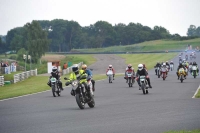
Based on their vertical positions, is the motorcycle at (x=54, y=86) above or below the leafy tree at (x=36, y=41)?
below

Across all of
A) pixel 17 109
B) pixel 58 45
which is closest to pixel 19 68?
pixel 17 109

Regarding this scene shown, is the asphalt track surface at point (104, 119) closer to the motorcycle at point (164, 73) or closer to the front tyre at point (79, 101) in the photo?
the front tyre at point (79, 101)

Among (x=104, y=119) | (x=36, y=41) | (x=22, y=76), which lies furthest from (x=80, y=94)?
(x=36, y=41)

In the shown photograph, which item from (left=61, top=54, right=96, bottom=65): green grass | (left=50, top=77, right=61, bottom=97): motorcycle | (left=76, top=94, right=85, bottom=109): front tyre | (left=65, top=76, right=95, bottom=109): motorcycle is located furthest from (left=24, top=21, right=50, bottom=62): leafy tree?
(left=76, top=94, right=85, bottom=109): front tyre

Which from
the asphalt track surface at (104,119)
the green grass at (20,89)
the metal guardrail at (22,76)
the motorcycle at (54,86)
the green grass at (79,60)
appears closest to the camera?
the asphalt track surface at (104,119)

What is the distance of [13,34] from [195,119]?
147502 millimetres

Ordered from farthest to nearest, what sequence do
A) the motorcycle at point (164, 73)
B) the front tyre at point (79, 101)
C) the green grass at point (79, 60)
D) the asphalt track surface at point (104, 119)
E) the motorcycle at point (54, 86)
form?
the green grass at point (79, 60), the motorcycle at point (164, 73), the motorcycle at point (54, 86), the front tyre at point (79, 101), the asphalt track surface at point (104, 119)

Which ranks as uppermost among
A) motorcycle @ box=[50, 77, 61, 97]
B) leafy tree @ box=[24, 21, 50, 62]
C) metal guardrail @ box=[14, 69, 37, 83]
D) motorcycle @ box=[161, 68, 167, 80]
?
leafy tree @ box=[24, 21, 50, 62]

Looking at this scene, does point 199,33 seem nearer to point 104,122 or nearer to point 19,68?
point 19,68

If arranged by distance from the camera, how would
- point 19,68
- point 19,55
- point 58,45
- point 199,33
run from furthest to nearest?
point 58,45 < point 199,33 < point 19,55 < point 19,68

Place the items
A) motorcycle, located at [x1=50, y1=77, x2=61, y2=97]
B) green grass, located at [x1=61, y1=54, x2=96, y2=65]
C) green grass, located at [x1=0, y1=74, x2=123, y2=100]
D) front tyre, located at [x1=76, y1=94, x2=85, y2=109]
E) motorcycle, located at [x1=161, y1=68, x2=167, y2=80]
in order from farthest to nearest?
green grass, located at [x1=61, y1=54, x2=96, y2=65] → motorcycle, located at [x1=161, y1=68, x2=167, y2=80] → green grass, located at [x1=0, y1=74, x2=123, y2=100] → motorcycle, located at [x1=50, y1=77, x2=61, y2=97] → front tyre, located at [x1=76, y1=94, x2=85, y2=109]

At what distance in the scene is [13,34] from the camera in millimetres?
158875

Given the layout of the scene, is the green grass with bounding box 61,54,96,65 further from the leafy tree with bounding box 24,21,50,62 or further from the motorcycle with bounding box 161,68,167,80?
the motorcycle with bounding box 161,68,167,80

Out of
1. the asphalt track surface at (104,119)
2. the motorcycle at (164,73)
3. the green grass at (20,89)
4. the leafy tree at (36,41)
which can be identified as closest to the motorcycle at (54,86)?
the green grass at (20,89)
